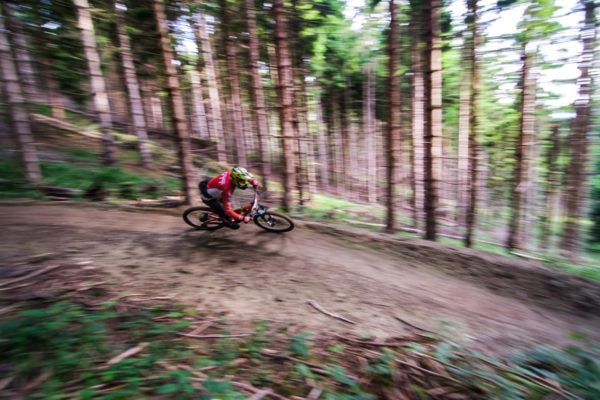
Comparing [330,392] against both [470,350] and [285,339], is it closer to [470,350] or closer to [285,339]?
[285,339]

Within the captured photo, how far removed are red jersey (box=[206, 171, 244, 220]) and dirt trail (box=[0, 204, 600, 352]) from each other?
0.77 m

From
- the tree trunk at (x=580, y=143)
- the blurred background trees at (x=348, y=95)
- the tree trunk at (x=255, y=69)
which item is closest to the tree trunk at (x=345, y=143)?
the blurred background trees at (x=348, y=95)

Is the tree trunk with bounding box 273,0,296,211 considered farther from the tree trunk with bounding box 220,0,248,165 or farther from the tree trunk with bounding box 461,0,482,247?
the tree trunk with bounding box 461,0,482,247

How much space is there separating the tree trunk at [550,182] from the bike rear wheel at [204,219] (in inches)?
486

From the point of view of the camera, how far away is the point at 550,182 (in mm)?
12477

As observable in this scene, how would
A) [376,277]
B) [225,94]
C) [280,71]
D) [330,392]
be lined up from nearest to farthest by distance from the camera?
[330,392] < [376,277] < [280,71] < [225,94]

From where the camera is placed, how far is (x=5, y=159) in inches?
362

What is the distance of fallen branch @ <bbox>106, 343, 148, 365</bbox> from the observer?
2.93 m

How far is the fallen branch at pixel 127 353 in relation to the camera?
2927 millimetres

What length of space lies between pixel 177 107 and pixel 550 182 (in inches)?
561

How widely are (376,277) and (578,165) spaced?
29.5 ft

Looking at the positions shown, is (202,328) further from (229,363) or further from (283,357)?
(283,357)

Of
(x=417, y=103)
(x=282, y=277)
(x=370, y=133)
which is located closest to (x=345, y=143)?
(x=370, y=133)

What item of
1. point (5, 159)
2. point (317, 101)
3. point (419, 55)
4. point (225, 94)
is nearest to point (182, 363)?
point (5, 159)
